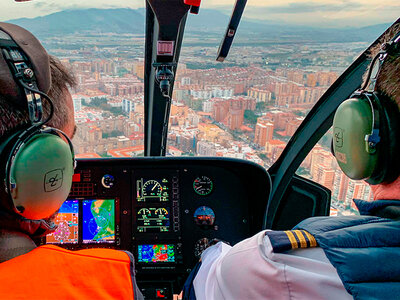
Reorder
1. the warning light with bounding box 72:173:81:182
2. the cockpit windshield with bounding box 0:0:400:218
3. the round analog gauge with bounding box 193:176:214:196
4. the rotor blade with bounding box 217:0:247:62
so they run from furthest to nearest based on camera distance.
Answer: the round analog gauge with bounding box 193:176:214:196
the warning light with bounding box 72:173:81:182
the cockpit windshield with bounding box 0:0:400:218
the rotor blade with bounding box 217:0:247:62

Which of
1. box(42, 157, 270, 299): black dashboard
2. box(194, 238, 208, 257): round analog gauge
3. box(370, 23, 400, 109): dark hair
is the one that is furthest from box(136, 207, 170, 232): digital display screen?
box(370, 23, 400, 109): dark hair

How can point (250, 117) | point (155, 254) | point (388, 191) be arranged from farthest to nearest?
1. point (250, 117)
2. point (155, 254)
3. point (388, 191)

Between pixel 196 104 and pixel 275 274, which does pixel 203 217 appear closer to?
pixel 196 104

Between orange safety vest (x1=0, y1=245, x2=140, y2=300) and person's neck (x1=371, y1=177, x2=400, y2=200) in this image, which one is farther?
person's neck (x1=371, y1=177, x2=400, y2=200)

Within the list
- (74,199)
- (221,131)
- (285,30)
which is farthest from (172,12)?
(74,199)

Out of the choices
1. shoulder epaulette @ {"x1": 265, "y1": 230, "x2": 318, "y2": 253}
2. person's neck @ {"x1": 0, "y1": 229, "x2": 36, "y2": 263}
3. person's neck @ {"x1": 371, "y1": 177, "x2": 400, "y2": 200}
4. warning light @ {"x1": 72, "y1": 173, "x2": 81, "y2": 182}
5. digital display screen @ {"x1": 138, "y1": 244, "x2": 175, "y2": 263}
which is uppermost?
person's neck @ {"x1": 371, "y1": 177, "x2": 400, "y2": 200}

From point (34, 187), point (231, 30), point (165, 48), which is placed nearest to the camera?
point (34, 187)

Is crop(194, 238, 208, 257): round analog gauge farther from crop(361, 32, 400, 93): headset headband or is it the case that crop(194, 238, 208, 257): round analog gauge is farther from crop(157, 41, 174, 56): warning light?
crop(361, 32, 400, 93): headset headband

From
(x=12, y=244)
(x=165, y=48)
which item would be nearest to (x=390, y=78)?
(x=12, y=244)
